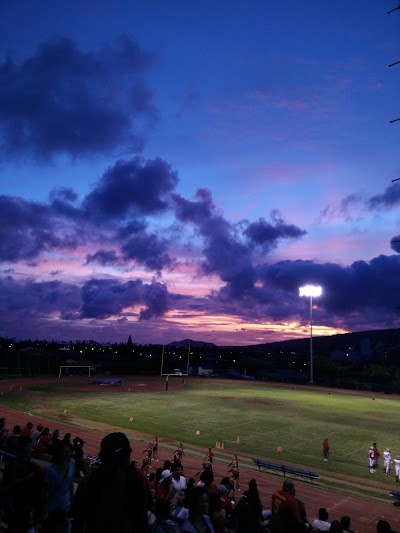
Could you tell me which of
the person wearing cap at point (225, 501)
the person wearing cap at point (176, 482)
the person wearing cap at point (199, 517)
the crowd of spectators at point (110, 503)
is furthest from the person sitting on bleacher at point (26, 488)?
the person wearing cap at point (225, 501)

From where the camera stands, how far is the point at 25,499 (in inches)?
242

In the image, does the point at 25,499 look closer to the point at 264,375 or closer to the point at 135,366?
the point at 135,366

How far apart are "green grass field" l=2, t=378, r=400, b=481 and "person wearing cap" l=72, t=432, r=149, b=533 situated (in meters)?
22.1

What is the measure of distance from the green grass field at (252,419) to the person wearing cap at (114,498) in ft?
72.6

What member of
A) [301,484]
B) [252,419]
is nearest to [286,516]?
[301,484]

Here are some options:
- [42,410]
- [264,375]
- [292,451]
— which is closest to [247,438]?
[292,451]

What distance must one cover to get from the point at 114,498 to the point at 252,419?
36.6 meters

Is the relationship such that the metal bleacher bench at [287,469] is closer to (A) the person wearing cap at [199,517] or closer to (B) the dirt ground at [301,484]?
(B) the dirt ground at [301,484]

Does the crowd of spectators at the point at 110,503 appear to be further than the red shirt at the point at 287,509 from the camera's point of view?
No

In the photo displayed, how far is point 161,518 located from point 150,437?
2588 cm

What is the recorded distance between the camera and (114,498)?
382cm

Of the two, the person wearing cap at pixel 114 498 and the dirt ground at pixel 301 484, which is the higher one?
the person wearing cap at pixel 114 498

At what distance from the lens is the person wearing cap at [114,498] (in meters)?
3.81

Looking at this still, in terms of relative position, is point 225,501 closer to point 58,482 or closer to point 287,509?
point 287,509
